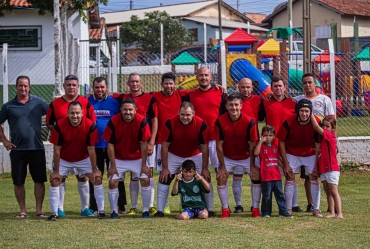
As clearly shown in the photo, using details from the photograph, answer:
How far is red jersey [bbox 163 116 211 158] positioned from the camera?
10.7 metres

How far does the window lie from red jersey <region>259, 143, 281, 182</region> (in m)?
16.4

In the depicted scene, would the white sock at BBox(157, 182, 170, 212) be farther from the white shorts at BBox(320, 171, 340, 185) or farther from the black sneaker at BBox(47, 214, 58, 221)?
the white shorts at BBox(320, 171, 340, 185)

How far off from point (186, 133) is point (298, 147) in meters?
1.65

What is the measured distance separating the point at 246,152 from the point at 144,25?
1872 inches

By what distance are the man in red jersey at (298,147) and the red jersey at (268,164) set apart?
0.12m

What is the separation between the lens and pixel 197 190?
1081 cm

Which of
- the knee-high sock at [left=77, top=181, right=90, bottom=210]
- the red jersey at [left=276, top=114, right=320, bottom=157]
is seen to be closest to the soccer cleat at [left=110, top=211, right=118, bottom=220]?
the knee-high sock at [left=77, top=181, right=90, bottom=210]

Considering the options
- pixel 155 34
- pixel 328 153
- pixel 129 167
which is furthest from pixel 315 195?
pixel 155 34

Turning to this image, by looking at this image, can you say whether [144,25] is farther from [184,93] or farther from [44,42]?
[184,93]

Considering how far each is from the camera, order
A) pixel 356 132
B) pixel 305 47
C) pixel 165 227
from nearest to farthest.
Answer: pixel 165 227 < pixel 305 47 < pixel 356 132

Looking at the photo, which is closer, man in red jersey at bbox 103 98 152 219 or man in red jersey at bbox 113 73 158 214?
man in red jersey at bbox 103 98 152 219

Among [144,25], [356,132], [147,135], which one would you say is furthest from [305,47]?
[144,25]

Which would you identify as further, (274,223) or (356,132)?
(356,132)

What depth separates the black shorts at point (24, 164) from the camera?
11.3 metres
